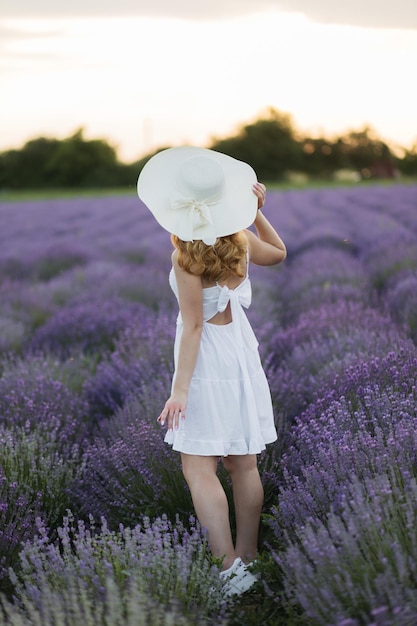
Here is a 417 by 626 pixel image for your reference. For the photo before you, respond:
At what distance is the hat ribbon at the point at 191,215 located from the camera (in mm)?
2521

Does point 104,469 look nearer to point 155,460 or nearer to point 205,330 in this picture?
point 155,460

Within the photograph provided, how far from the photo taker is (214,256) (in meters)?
2.56

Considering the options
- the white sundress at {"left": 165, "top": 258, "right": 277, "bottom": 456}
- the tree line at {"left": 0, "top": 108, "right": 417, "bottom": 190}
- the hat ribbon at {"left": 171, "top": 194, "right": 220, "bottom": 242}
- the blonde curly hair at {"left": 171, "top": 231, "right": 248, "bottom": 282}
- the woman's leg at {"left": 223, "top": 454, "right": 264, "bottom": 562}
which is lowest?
the tree line at {"left": 0, "top": 108, "right": 417, "bottom": 190}

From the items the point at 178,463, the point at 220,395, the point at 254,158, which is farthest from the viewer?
the point at 254,158

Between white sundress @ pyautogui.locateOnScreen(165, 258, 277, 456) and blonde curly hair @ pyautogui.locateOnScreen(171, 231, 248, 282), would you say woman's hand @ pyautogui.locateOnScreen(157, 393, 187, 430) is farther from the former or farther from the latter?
blonde curly hair @ pyautogui.locateOnScreen(171, 231, 248, 282)

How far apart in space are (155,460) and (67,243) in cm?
786

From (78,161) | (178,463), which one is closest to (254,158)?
(78,161)

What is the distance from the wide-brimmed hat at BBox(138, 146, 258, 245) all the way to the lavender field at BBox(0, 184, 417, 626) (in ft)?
2.52

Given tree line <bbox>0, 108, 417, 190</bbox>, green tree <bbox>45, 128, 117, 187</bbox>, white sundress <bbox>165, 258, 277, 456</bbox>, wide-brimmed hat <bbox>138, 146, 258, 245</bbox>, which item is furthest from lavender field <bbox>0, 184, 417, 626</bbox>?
green tree <bbox>45, 128, 117, 187</bbox>

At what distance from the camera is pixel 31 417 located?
3.73m

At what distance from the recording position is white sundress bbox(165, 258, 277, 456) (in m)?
2.61

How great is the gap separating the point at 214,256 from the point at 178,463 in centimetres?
94

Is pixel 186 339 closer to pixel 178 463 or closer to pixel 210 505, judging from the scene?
pixel 210 505

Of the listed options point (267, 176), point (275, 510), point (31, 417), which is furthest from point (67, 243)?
point (267, 176)
